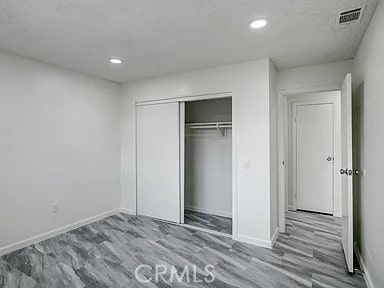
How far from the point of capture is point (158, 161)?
3947 millimetres

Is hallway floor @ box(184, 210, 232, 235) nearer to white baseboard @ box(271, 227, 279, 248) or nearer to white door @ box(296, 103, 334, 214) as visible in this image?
white baseboard @ box(271, 227, 279, 248)

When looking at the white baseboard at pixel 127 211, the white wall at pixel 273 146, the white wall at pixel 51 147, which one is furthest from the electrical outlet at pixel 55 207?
the white wall at pixel 273 146

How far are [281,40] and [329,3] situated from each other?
0.66 m

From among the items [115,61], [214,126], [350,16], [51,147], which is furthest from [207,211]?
[350,16]

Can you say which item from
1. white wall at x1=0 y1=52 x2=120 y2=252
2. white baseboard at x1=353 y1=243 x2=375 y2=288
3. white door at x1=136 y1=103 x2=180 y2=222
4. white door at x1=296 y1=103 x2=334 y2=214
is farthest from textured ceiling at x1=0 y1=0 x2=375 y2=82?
white baseboard at x1=353 y1=243 x2=375 y2=288

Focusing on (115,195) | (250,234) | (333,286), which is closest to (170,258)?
(250,234)

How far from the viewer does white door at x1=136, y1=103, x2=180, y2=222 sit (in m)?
3.79

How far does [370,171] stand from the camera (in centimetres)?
207

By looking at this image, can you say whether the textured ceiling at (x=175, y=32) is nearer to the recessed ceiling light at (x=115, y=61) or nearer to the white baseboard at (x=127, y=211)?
the recessed ceiling light at (x=115, y=61)

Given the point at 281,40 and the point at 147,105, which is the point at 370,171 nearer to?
the point at 281,40

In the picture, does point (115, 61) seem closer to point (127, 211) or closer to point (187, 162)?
point (187, 162)

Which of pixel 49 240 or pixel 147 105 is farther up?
pixel 147 105

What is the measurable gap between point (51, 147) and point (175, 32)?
7.54 ft

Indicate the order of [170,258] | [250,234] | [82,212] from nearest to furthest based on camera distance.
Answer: [170,258]
[250,234]
[82,212]
